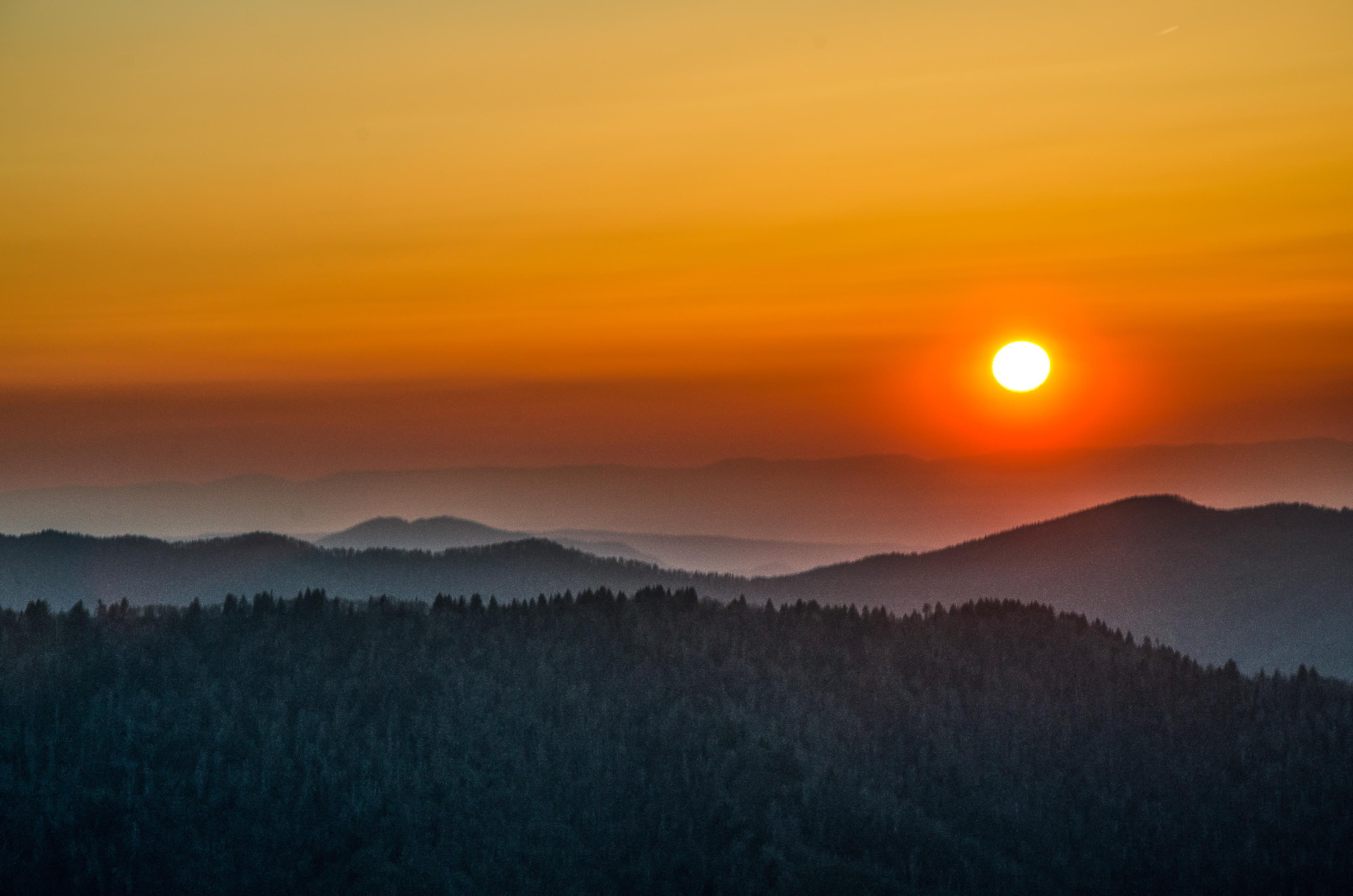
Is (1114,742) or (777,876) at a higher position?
(1114,742)

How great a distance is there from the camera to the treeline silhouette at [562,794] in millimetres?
165250

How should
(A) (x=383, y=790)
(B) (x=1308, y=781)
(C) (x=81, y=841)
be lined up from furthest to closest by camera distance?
(B) (x=1308, y=781)
(A) (x=383, y=790)
(C) (x=81, y=841)

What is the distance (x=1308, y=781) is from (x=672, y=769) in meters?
83.6

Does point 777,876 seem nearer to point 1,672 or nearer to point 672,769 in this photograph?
point 672,769

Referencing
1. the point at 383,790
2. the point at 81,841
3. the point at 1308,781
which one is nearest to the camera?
the point at 81,841

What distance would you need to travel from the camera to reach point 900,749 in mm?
197875

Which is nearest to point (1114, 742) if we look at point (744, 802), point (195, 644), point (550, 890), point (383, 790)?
point (744, 802)

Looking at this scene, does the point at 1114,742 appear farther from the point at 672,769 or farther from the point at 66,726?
the point at 66,726

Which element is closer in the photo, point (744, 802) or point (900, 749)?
point (744, 802)

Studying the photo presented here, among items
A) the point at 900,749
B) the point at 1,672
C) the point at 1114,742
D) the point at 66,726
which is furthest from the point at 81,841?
the point at 1114,742

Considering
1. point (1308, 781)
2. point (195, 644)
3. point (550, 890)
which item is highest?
point (195, 644)

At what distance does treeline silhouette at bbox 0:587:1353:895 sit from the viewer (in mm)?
165250

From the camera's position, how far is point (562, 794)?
177000 millimetres

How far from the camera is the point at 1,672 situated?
184m
